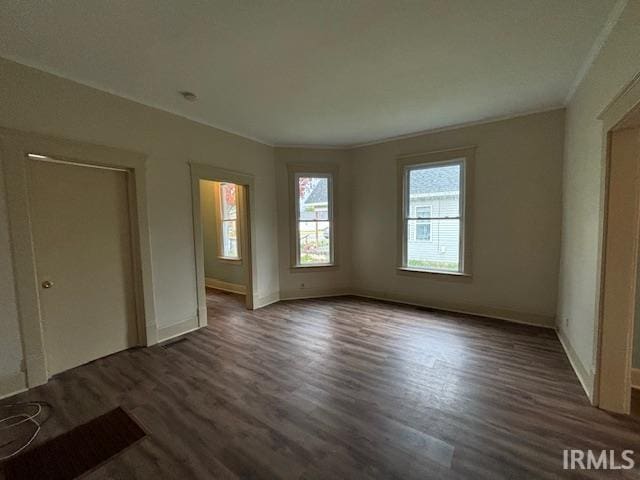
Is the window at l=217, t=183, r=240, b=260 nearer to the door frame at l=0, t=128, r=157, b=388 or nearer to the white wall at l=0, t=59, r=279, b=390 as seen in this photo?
the white wall at l=0, t=59, r=279, b=390

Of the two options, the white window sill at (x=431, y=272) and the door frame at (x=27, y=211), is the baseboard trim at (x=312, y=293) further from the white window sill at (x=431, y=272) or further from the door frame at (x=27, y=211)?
the door frame at (x=27, y=211)

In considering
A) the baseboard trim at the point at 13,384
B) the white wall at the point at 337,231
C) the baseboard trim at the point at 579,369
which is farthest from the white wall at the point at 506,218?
the baseboard trim at the point at 13,384

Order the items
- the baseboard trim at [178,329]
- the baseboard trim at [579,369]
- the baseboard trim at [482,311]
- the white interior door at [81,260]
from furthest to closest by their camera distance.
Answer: the baseboard trim at [482,311], the baseboard trim at [178,329], the white interior door at [81,260], the baseboard trim at [579,369]

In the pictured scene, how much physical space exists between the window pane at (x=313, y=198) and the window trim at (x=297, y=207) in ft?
0.20

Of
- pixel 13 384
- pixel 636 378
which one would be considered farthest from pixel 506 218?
pixel 13 384

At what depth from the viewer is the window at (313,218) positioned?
5.03 metres

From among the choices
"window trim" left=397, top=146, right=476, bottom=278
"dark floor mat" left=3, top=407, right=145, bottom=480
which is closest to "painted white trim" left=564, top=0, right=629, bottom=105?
"window trim" left=397, top=146, right=476, bottom=278

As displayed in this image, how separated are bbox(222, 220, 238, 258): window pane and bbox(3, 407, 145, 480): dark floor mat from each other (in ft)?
12.9

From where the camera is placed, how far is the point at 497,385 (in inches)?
91.0

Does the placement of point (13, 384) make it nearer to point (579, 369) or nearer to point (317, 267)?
point (317, 267)

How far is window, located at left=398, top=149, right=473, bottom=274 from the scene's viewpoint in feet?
13.5

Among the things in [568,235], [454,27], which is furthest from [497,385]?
[454,27]

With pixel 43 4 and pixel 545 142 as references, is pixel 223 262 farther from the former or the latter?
pixel 545 142

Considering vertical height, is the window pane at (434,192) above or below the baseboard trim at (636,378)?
above
